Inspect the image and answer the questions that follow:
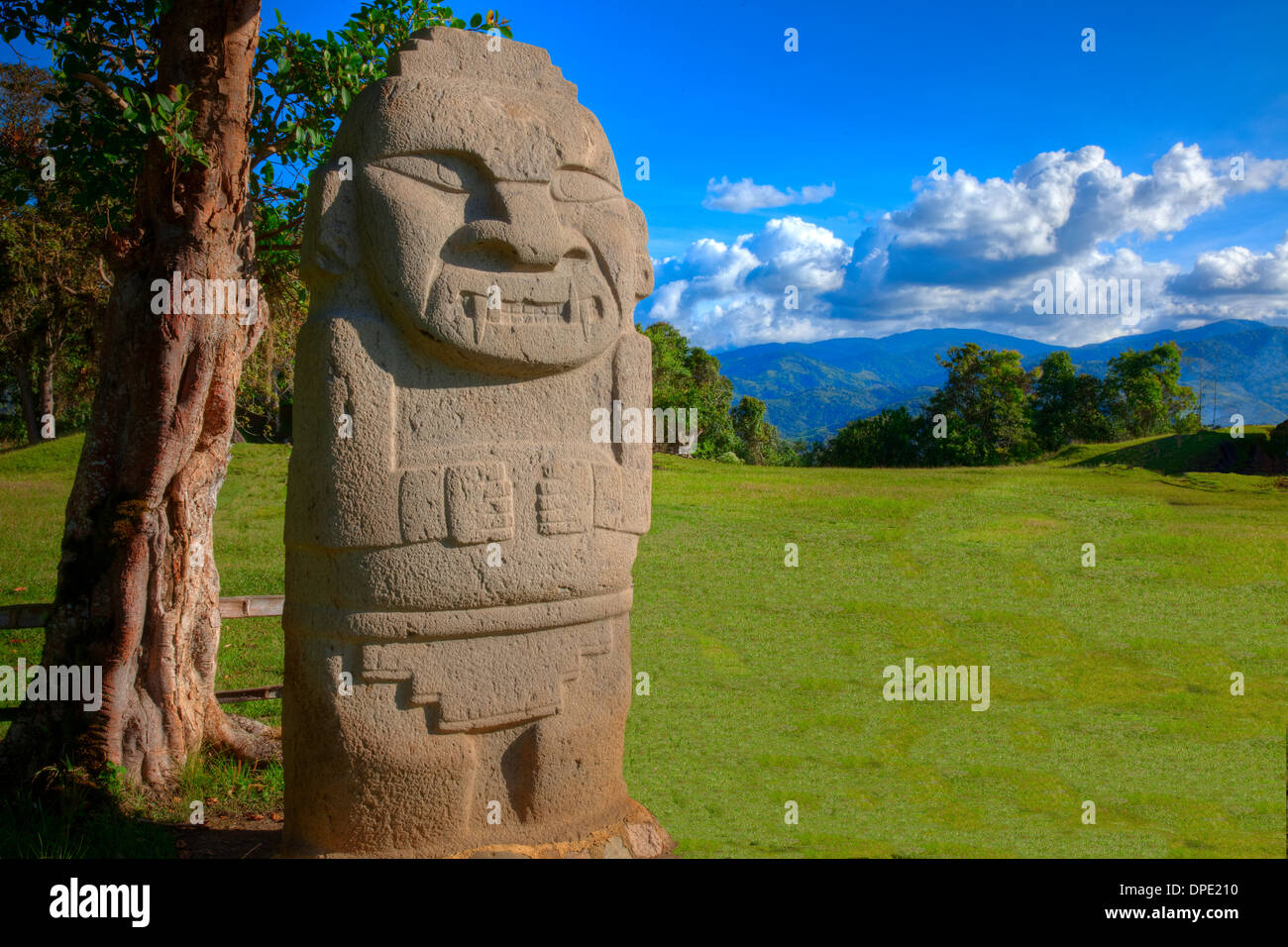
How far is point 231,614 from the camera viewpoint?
7461 mm

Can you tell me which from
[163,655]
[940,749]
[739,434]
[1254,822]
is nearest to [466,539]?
[163,655]

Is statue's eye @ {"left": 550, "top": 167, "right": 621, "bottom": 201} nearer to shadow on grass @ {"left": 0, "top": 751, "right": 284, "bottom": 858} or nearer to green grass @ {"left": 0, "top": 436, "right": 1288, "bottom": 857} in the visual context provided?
green grass @ {"left": 0, "top": 436, "right": 1288, "bottom": 857}

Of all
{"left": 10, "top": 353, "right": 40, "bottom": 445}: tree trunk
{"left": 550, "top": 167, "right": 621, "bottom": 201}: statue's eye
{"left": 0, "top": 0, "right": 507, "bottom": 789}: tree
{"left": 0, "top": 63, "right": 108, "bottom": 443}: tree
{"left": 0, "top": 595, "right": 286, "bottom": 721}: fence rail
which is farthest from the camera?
{"left": 10, "top": 353, "right": 40, "bottom": 445}: tree trunk

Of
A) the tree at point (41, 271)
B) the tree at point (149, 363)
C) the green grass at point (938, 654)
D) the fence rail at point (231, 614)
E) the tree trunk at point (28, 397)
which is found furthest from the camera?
the tree trunk at point (28, 397)

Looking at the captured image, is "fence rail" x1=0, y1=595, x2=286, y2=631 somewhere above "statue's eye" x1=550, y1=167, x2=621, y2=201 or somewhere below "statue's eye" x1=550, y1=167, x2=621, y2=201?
below

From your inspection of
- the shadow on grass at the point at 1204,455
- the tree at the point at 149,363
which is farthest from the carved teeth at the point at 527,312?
the shadow on grass at the point at 1204,455

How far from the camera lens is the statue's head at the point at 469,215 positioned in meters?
4.17

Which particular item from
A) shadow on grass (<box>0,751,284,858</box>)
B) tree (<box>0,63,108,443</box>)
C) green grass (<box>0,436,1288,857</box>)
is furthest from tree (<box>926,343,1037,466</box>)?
shadow on grass (<box>0,751,284,858</box>)

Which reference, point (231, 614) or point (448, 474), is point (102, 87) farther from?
point (231, 614)

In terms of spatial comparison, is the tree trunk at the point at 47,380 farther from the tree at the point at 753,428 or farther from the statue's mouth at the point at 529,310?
the tree at the point at 753,428

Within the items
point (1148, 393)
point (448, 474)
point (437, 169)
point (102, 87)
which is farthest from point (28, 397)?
point (1148, 393)

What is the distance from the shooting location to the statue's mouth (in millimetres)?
4227

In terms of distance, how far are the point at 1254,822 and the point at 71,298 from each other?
1783 centimetres

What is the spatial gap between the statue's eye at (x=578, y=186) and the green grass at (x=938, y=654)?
3.62 metres
